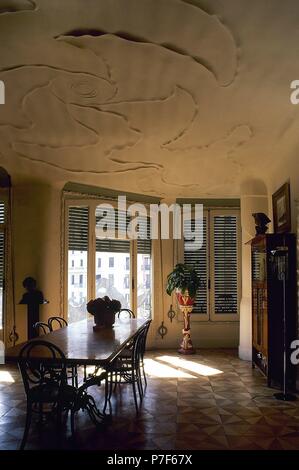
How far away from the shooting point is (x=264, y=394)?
486cm

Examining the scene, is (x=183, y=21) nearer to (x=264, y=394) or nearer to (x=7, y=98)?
(x=7, y=98)

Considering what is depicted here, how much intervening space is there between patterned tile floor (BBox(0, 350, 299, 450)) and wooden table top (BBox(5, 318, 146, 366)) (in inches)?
26.8

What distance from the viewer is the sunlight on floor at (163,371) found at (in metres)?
5.81

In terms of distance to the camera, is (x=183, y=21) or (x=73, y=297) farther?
(x=73, y=297)

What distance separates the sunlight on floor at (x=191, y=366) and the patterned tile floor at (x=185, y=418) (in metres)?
0.06

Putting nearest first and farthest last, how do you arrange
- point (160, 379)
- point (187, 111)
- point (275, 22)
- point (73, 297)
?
1. point (275, 22)
2. point (187, 111)
3. point (160, 379)
4. point (73, 297)

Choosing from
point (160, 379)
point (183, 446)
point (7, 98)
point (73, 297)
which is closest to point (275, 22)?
point (7, 98)

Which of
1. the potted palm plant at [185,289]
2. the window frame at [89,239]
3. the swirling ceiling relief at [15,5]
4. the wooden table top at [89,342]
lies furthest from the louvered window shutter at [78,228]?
the swirling ceiling relief at [15,5]

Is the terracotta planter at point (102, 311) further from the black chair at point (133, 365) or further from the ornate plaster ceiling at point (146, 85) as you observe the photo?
the ornate plaster ceiling at point (146, 85)

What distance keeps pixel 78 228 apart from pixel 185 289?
2039 mm

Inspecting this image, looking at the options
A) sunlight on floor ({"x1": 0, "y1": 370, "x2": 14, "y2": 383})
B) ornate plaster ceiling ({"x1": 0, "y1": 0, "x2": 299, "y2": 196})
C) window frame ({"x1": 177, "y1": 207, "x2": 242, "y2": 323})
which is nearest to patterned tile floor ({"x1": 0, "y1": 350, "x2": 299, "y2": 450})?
sunlight on floor ({"x1": 0, "y1": 370, "x2": 14, "y2": 383})

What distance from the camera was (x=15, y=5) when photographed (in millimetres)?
2594
